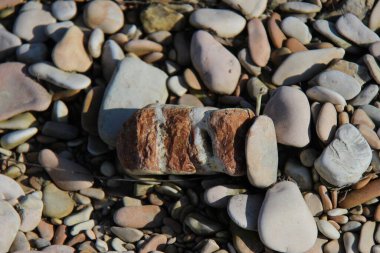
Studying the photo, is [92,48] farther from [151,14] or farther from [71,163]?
[71,163]

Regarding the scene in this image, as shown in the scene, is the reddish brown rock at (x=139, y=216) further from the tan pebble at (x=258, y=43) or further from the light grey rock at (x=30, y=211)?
the tan pebble at (x=258, y=43)

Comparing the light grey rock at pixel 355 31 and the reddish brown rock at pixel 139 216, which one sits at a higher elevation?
the light grey rock at pixel 355 31

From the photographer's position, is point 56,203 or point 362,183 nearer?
point 362,183

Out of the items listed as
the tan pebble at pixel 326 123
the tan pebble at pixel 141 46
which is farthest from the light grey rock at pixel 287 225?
the tan pebble at pixel 141 46

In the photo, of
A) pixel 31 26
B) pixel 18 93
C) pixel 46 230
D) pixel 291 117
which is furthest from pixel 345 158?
pixel 31 26

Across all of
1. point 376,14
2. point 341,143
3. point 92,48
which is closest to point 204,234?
point 341,143

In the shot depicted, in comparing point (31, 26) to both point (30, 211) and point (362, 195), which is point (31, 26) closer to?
point (30, 211)
